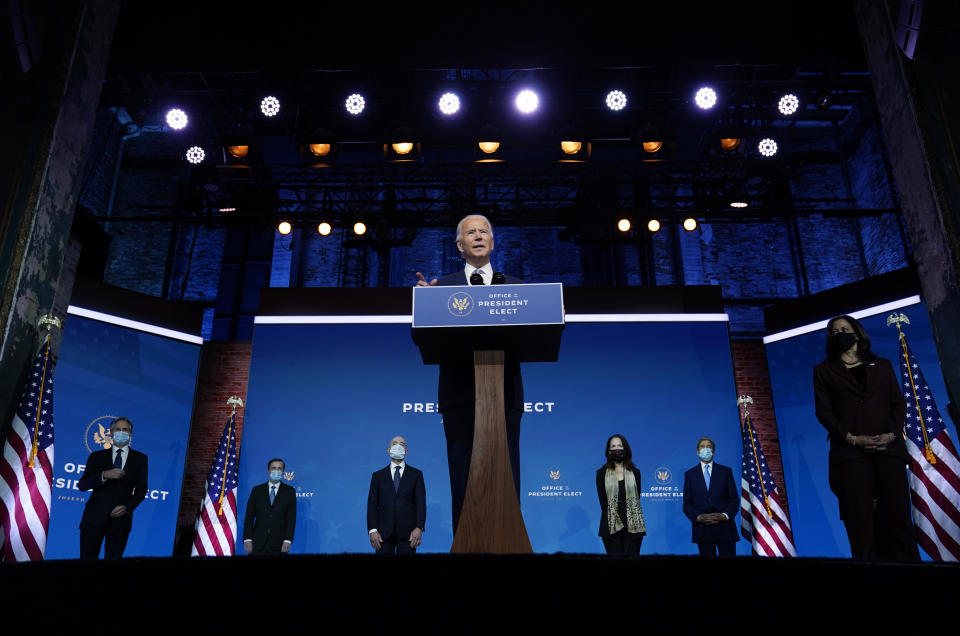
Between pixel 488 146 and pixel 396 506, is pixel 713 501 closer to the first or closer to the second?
pixel 396 506

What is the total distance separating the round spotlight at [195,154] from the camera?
839cm

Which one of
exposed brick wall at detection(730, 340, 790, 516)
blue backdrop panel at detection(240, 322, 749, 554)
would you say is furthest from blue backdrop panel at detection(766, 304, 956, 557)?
blue backdrop panel at detection(240, 322, 749, 554)

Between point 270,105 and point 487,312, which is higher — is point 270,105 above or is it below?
above

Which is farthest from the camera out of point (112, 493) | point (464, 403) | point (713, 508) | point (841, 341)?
point (713, 508)

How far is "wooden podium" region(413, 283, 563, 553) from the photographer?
→ 7.80 feet

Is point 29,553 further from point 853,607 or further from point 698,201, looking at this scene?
point 698,201

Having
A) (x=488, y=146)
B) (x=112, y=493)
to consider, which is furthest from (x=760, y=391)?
(x=112, y=493)

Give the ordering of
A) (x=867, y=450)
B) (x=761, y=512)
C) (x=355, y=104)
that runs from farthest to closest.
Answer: (x=355, y=104), (x=761, y=512), (x=867, y=450)

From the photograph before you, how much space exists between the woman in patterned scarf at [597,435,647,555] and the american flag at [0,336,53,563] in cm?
382

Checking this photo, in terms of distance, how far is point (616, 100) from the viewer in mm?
7473

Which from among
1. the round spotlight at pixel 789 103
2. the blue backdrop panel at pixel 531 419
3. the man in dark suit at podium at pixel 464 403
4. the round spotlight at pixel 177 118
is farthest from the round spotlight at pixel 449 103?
the man in dark suit at podium at pixel 464 403

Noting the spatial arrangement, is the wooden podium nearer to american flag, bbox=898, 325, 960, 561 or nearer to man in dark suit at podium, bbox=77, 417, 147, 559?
american flag, bbox=898, 325, 960, 561

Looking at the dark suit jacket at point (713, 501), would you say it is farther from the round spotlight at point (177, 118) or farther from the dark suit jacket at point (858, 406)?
the round spotlight at point (177, 118)

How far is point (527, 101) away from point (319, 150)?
2.52m
